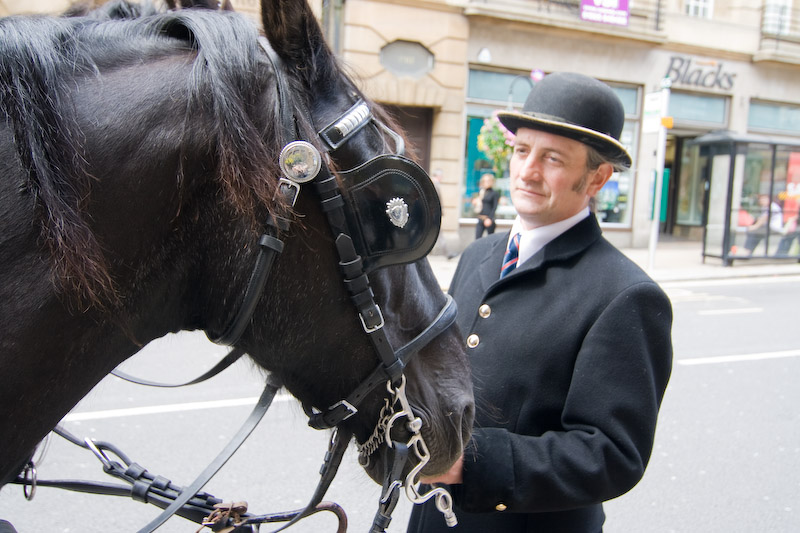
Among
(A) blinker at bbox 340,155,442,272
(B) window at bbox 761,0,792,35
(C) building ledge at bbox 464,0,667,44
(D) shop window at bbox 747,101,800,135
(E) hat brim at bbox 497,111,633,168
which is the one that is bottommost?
(A) blinker at bbox 340,155,442,272

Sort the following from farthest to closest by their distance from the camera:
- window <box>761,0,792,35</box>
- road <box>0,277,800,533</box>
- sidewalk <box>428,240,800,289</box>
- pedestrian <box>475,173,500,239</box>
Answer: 1. window <box>761,0,792,35</box>
2. pedestrian <box>475,173,500,239</box>
3. sidewalk <box>428,240,800,289</box>
4. road <box>0,277,800,533</box>

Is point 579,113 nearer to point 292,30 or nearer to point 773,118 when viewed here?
point 292,30

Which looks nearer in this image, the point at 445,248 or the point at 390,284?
the point at 390,284

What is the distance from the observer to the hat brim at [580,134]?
1.60 meters

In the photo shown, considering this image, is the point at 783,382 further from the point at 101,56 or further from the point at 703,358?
the point at 101,56

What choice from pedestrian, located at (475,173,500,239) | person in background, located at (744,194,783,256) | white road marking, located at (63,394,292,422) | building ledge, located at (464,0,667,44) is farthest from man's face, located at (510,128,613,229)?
person in background, located at (744,194,783,256)

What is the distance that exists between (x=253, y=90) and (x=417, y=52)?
12.2m

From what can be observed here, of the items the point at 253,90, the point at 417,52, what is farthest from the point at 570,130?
the point at 417,52

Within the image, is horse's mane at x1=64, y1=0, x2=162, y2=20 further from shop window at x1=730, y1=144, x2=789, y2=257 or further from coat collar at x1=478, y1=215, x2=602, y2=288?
shop window at x1=730, y1=144, x2=789, y2=257

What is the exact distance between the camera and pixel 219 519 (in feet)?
4.59

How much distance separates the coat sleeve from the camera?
1.41 m

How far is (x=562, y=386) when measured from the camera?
159 cm

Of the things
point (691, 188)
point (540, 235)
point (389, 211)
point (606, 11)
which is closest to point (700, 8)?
point (606, 11)

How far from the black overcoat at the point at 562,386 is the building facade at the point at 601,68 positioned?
31.4ft
